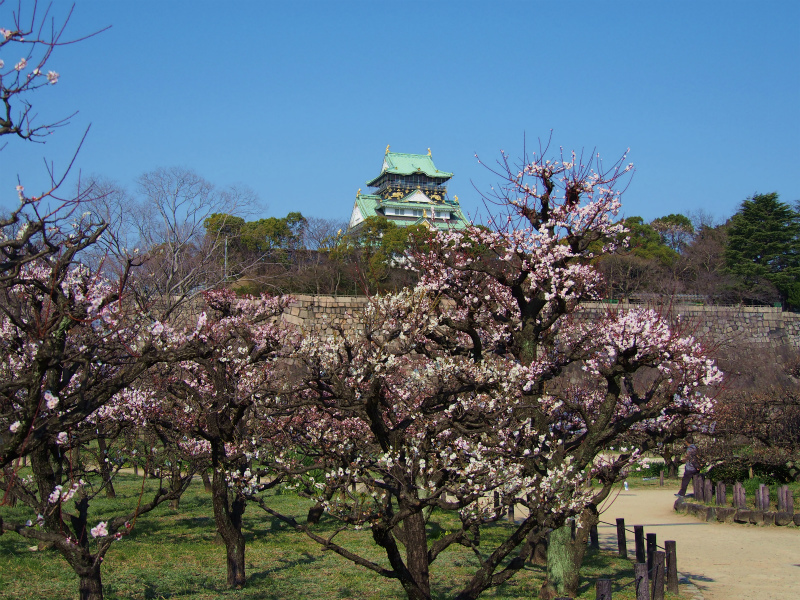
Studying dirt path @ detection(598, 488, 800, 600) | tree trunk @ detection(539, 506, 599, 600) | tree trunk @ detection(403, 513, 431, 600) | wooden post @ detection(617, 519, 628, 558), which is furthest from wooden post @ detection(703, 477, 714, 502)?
tree trunk @ detection(403, 513, 431, 600)

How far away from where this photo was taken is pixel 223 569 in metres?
9.14

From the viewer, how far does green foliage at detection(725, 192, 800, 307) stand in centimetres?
3731

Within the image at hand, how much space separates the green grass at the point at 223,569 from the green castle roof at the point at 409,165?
144 ft

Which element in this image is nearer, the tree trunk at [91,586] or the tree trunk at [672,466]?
the tree trunk at [91,586]

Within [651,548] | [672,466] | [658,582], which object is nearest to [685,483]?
[672,466]

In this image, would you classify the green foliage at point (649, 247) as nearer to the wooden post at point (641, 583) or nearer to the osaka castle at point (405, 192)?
the osaka castle at point (405, 192)

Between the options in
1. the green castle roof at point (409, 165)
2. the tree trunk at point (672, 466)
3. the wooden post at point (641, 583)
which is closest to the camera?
the wooden post at point (641, 583)

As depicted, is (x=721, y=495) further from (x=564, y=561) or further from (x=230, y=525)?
(x=230, y=525)

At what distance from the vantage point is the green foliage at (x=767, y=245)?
37312 millimetres

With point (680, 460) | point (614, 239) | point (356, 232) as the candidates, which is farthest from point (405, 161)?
point (614, 239)

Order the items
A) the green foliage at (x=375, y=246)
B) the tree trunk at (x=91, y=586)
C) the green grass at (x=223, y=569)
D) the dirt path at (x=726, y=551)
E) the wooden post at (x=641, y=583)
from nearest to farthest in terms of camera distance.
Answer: the tree trunk at (x=91, y=586) < the wooden post at (x=641, y=583) < the green grass at (x=223, y=569) < the dirt path at (x=726, y=551) < the green foliage at (x=375, y=246)

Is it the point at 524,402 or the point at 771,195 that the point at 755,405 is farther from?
the point at 771,195

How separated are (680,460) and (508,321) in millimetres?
16419

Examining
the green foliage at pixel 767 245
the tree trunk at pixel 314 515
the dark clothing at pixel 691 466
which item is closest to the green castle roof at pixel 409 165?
the green foliage at pixel 767 245
